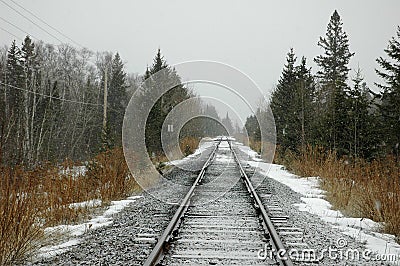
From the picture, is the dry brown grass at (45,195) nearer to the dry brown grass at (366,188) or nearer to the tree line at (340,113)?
the dry brown grass at (366,188)

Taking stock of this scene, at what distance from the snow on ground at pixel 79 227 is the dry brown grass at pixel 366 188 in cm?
458

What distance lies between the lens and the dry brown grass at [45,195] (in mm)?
4535

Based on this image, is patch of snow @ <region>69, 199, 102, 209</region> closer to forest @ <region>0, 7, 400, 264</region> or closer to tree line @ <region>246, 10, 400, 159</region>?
forest @ <region>0, 7, 400, 264</region>

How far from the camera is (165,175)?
587 inches

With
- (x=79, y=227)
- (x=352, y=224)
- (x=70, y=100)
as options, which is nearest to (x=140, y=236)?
(x=79, y=227)

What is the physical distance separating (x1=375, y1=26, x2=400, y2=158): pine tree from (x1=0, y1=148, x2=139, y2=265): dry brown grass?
43.8 feet

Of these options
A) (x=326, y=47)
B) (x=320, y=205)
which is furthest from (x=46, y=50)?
(x=320, y=205)

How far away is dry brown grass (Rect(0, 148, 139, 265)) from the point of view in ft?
14.9

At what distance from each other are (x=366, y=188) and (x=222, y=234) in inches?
122

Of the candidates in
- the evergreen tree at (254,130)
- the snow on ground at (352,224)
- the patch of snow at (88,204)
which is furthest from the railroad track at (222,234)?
the evergreen tree at (254,130)

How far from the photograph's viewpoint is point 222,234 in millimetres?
5645

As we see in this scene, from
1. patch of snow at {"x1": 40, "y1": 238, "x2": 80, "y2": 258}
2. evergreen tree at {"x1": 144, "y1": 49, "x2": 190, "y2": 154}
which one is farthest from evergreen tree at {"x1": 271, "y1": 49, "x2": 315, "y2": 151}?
Result: patch of snow at {"x1": 40, "y1": 238, "x2": 80, "y2": 258}

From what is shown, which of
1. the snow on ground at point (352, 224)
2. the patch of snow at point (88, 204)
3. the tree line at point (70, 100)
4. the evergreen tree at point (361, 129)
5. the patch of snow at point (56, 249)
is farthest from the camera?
the tree line at point (70, 100)

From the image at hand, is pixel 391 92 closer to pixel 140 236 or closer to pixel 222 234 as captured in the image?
pixel 222 234
